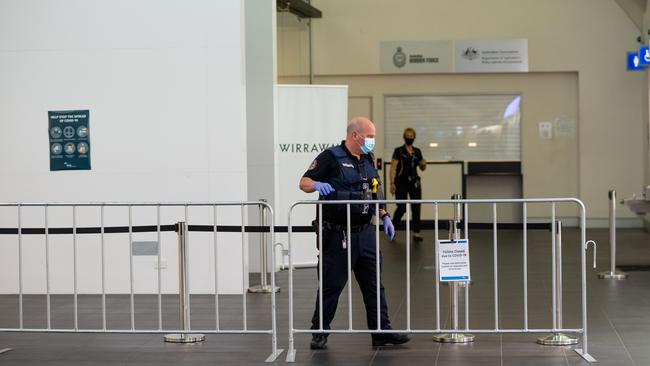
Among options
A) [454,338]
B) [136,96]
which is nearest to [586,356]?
[454,338]

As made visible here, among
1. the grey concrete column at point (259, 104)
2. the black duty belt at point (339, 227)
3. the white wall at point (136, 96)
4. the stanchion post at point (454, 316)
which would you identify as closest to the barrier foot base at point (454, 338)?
the stanchion post at point (454, 316)

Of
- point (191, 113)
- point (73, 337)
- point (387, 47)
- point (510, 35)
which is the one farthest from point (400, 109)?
point (73, 337)

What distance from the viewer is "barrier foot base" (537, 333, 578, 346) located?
8.02m

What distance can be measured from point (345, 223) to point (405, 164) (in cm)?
917

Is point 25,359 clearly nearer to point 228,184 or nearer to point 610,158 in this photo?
point 228,184

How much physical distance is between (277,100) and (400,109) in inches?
302

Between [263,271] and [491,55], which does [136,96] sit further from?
[491,55]

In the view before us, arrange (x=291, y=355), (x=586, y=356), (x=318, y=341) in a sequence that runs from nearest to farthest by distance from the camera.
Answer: (x=586, y=356) → (x=291, y=355) → (x=318, y=341)

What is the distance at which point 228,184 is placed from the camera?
11086 mm

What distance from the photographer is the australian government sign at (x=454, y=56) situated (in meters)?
20.1

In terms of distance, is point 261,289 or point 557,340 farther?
point 261,289

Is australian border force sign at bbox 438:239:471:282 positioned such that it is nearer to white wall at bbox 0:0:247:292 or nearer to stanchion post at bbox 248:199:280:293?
white wall at bbox 0:0:247:292

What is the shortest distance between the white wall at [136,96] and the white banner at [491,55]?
9787mm

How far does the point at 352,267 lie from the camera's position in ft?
26.3
